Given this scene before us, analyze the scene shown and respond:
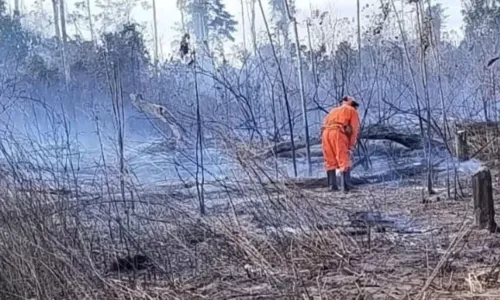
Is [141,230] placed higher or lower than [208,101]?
lower

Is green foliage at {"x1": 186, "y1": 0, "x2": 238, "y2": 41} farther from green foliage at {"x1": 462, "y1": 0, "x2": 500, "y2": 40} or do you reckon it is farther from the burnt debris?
the burnt debris

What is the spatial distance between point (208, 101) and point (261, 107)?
1831mm

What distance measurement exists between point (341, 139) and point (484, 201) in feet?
14.6

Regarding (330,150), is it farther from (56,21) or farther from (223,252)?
(56,21)

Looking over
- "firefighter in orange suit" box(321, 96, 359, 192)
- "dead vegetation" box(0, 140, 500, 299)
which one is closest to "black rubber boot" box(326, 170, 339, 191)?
"firefighter in orange suit" box(321, 96, 359, 192)

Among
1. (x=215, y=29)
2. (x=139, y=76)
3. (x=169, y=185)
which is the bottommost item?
(x=169, y=185)

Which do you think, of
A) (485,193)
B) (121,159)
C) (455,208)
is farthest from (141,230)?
(455,208)

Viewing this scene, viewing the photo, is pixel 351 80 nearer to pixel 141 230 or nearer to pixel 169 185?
pixel 169 185

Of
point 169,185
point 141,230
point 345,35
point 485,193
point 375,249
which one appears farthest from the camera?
point 345,35

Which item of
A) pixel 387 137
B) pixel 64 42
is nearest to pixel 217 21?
pixel 64 42

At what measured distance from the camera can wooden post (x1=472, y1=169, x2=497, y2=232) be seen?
24.1ft

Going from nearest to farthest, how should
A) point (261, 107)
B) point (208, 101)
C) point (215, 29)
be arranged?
point (208, 101) < point (261, 107) < point (215, 29)

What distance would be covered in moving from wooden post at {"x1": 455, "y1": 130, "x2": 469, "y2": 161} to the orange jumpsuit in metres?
1.52

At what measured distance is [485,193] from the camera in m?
7.39
